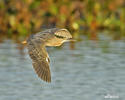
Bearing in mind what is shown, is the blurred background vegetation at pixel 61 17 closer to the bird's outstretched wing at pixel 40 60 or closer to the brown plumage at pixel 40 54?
the brown plumage at pixel 40 54

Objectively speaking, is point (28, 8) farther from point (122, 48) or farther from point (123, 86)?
point (123, 86)

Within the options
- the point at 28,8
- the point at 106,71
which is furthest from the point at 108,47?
the point at 28,8

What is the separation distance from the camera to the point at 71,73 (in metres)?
11.9

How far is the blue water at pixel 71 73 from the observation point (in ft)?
32.8

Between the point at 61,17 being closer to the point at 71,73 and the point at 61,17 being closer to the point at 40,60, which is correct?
the point at 71,73

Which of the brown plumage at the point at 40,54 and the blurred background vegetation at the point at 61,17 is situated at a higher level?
the blurred background vegetation at the point at 61,17

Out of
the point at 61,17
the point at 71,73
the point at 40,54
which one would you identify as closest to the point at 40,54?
the point at 40,54

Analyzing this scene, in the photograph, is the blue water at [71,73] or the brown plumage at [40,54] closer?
the brown plumage at [40,54]

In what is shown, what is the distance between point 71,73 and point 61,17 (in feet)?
20.1

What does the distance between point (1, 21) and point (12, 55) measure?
3.37 m

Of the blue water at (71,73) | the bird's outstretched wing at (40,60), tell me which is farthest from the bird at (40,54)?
the blue water at (71,73)

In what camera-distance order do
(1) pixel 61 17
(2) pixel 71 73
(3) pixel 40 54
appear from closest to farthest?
1. (3) pixel 40 54
2. (2) pixel 71 73
3. (1) pixel 61 17

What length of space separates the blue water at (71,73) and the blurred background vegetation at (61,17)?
1548 mm

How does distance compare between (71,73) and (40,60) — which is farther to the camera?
(71,73)
